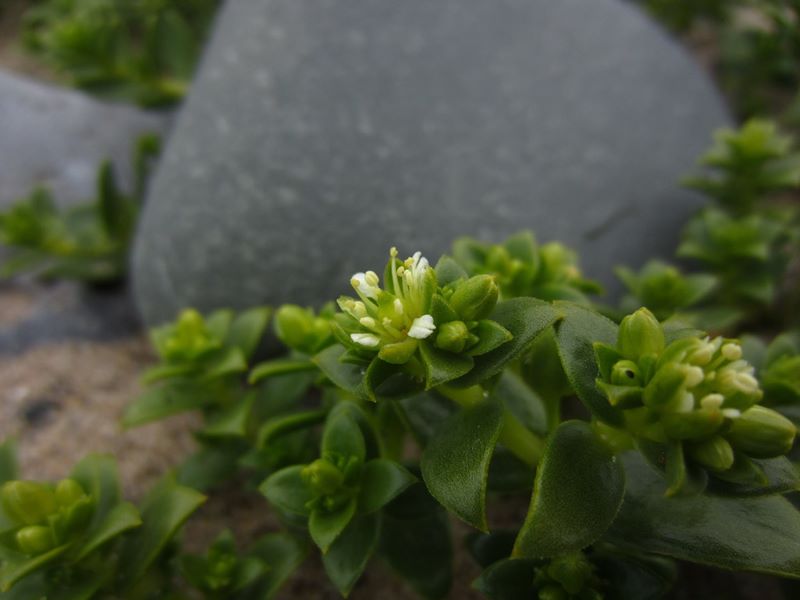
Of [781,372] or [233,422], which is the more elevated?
[781,372]

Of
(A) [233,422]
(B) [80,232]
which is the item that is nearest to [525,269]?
(A) [233,422]

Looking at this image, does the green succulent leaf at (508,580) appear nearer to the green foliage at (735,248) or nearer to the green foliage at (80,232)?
the green foliage at (735,248)

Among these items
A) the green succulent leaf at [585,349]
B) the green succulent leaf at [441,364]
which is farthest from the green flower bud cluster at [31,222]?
the green succulent leaf at [585,349]

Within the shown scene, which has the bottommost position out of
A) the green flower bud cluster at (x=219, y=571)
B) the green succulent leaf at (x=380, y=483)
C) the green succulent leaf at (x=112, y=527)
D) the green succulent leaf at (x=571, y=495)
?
the green flower bud cluster at (x=219, y=571)

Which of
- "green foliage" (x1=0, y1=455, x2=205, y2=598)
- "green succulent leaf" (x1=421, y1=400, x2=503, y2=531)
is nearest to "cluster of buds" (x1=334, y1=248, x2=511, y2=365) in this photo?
"green succulent leaf" (x1=421, y1=400, x2=503, y2=531)

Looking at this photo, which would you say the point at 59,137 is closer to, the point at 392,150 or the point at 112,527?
the point at 392,150

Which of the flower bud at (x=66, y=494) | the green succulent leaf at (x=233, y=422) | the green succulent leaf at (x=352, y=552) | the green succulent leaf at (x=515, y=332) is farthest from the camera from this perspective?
the green succulent leaf at (x=233, y=422)

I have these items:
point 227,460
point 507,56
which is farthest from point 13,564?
point 507,56
